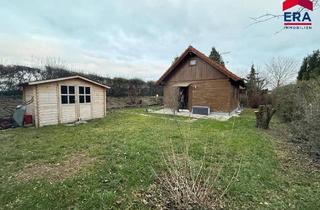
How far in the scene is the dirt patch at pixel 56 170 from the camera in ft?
10.8

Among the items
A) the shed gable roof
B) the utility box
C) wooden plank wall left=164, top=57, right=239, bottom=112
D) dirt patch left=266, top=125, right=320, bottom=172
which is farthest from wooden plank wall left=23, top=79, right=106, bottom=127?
dirt patch left=266, top=125, right=320, bottom=172

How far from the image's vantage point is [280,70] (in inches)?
931


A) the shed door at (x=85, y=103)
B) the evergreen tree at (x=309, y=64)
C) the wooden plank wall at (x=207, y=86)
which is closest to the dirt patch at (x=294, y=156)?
the wooden plank wall at (x=207, y=86)

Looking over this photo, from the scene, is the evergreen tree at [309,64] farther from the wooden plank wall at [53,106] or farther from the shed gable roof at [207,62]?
the wooden plank wall at [53,106]

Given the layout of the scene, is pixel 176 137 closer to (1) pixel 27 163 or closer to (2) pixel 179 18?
(1) pixel 27 163

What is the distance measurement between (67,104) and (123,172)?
7795 millimetres

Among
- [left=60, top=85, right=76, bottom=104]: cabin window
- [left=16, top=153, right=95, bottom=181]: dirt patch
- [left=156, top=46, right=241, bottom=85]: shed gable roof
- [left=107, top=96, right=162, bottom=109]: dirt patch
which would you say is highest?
[left=156, top=46, right=241, bottom=85]: shed gable roof

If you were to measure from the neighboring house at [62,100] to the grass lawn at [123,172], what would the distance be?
2675 millimetres

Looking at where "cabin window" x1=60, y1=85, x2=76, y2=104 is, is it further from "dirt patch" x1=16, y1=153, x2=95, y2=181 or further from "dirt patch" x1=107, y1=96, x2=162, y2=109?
"dirt patch" x1=107, y1=96, x2=162, y2=109

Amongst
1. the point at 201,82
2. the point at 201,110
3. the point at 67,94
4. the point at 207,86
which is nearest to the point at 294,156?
the point at 201,110

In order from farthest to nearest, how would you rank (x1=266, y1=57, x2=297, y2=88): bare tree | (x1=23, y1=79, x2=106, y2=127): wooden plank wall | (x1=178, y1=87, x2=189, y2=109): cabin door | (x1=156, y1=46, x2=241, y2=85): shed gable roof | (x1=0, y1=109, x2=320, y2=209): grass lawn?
(x1=266, y1=57, x2=297, y2=88): bare tree
(x1=178, y1=87, x2=189, y2=109): cabin door
(x1=156, y1=46, x2=241, y2=85): shed gable roof
(x1=23, y1=79, x2=106, y2=127): wooden plank wall
(x1=0, y1=109, x2=320, y2=209): grass lawn

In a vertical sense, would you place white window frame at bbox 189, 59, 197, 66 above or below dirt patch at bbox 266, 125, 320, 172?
above

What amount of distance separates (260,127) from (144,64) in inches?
732

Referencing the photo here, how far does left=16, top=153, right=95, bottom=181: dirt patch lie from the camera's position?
10.8 ft
